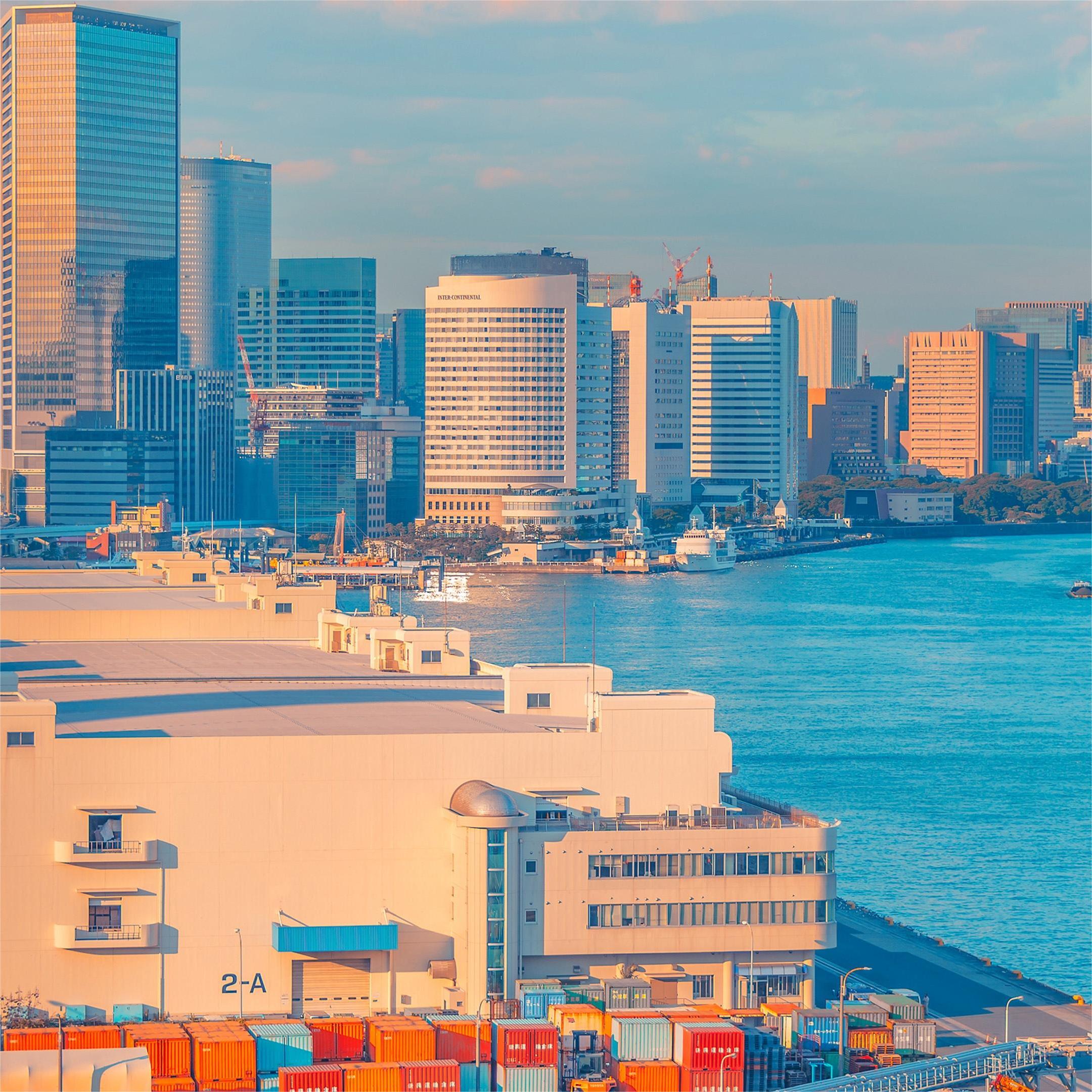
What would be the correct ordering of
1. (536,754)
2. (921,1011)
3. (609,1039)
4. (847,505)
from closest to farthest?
(609,1039) → (921,1011) → (536,754) → (847,505)

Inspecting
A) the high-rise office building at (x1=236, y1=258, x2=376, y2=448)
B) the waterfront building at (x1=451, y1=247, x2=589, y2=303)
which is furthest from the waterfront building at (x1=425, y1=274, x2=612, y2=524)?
the high-rise office building at (x1=236, y1=258, x2=376, y2=448)

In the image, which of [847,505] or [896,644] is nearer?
[896,644]

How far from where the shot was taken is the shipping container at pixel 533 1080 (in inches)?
502

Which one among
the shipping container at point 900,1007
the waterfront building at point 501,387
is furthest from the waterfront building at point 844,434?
the shipping container at point 900,1007

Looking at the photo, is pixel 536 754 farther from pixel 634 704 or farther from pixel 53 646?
pixel 53 646

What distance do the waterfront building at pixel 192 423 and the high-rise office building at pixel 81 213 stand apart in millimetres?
962

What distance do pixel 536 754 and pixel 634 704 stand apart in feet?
2.70

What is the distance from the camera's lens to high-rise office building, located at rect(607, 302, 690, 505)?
89125 millimetres

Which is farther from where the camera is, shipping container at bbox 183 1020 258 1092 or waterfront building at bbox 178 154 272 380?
waterfront building at bbox 178 154 272 380

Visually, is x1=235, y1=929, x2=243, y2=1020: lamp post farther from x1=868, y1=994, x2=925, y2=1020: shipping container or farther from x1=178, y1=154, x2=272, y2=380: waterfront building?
x1=178, y1=154, x2=272, y2=380: waterfront building

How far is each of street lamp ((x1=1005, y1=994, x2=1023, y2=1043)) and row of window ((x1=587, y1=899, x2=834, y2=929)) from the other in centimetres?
139

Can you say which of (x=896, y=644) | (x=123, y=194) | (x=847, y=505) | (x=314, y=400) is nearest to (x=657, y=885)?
(x=896, y=644)

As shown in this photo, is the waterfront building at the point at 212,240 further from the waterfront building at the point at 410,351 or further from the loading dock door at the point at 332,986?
the loading dock door at the point at 332,986

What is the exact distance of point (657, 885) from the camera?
49.0 ft
